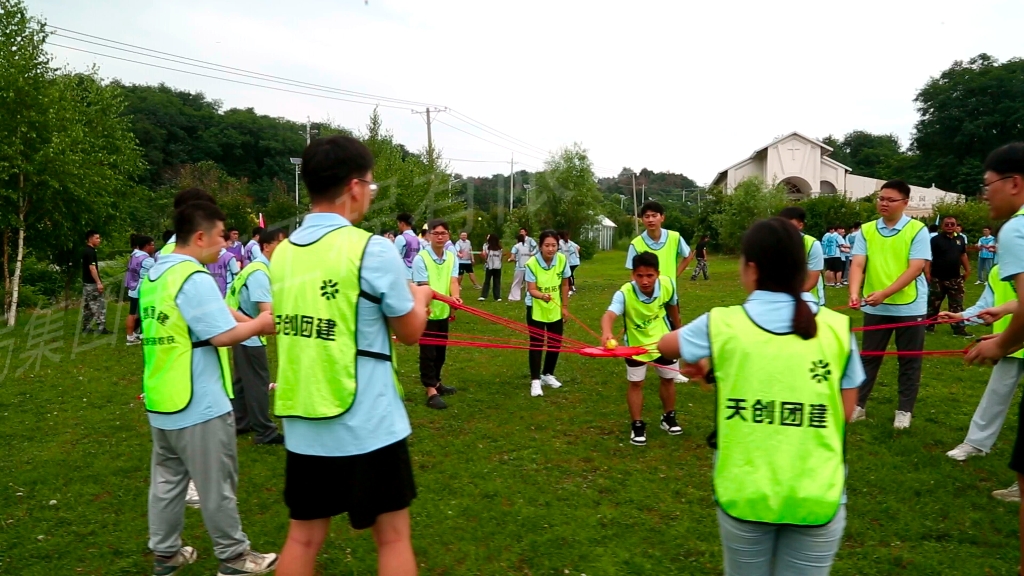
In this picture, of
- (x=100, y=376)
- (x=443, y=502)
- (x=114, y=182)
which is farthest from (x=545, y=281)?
(x=114, y=182)

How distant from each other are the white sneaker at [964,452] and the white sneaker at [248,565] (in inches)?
224

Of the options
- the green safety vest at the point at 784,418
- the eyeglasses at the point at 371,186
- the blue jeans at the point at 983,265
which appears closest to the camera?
the green safety vest at the point at 784,418

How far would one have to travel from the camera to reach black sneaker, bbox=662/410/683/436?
6852 mm

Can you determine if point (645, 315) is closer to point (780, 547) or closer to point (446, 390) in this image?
point (446, 390)

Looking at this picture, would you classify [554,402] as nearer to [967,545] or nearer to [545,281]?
[545,281]

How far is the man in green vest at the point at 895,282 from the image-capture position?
21.1 ft

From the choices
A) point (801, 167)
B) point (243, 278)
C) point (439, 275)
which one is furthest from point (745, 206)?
point (243, 278)

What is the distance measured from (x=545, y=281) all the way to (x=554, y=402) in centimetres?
154

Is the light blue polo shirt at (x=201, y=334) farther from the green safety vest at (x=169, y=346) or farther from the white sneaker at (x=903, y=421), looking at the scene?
the white sneaker at (x=903, y=421)

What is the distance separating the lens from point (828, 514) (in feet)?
7.80

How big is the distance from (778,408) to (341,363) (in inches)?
65.6

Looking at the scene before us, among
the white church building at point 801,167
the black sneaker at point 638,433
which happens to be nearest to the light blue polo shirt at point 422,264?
the black sneaker at point 638,433

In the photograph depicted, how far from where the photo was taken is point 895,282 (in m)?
6.40

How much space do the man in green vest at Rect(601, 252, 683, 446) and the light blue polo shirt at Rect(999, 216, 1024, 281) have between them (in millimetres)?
2748
